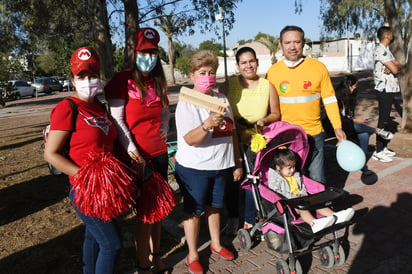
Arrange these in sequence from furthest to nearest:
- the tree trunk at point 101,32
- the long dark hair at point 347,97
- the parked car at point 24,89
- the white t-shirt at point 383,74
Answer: the parked car at point 24,89, the white t-shirt at point 383,74, the long dark hair at point 347,97, the tree trunk at point 101,32

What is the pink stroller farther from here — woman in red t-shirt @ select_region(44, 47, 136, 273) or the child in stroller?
woman in red t-shirt @ select_region(44, 47, 136, 273)

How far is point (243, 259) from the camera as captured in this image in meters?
3.34

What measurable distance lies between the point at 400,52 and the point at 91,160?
8512 mm

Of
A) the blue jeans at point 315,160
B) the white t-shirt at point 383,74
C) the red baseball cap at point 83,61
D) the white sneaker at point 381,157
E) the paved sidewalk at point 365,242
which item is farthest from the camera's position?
the white t-shirt at point 383,74

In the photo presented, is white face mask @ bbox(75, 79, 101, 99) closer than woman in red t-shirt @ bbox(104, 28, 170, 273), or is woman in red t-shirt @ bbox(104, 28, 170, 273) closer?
white face mask @ bbox(75, 79, 101, 99)

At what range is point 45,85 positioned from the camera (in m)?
33.7

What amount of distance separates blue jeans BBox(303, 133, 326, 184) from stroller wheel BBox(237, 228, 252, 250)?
37.9 inches

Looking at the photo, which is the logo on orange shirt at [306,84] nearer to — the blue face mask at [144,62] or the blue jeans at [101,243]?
the blue face mask at [144,62]

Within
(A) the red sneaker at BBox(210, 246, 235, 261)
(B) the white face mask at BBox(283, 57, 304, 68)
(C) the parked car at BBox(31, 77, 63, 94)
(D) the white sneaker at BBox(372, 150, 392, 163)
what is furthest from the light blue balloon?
(C) the parked car at BBox(31, 77, 63, 94)

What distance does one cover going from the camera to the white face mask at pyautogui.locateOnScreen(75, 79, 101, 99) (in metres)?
2.35

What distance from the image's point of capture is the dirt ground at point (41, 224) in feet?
11.5

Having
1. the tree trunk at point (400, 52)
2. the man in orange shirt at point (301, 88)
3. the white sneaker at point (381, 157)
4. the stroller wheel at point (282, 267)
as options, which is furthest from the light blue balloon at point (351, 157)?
the tree trunk at point (400, 52)

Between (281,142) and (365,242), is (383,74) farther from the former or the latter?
(281,142)

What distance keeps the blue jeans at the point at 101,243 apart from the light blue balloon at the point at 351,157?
7.02ft
